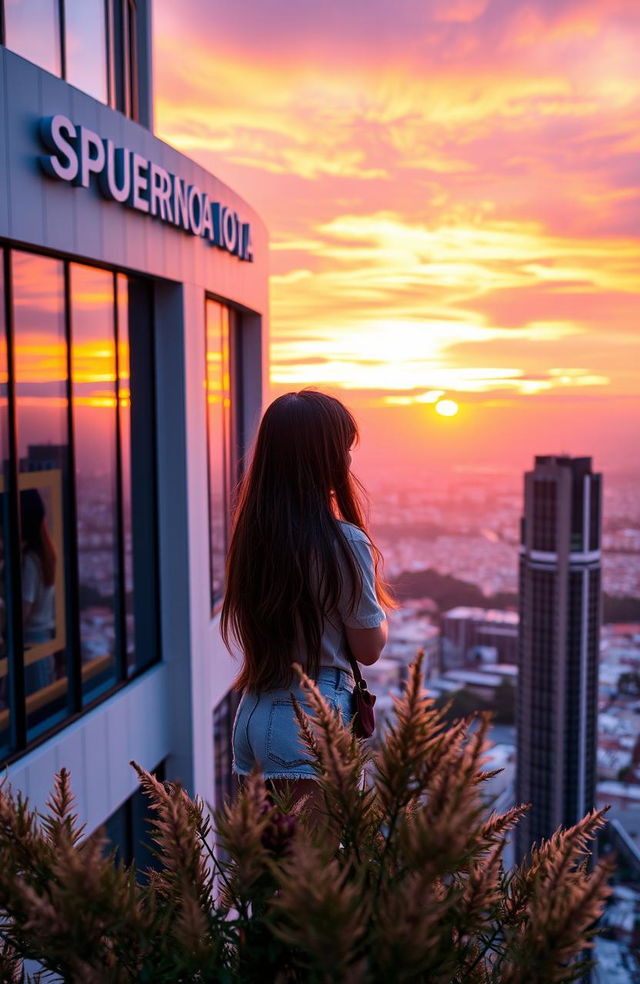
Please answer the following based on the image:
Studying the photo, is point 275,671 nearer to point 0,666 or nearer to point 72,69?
point 0,666

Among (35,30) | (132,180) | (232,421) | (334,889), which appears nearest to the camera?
(334,889)

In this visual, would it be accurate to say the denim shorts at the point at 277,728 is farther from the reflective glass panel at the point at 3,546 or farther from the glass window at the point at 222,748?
the glass window at the point at 222,748

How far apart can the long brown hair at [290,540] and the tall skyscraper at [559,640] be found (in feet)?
159

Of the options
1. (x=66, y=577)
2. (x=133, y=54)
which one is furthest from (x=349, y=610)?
(x=133, y=54)

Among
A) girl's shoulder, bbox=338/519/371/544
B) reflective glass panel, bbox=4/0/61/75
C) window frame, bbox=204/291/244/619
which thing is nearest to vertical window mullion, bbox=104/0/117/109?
reflective glass panel, bbox=4/0/61/75

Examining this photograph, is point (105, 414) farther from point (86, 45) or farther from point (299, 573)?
point (299, 573)

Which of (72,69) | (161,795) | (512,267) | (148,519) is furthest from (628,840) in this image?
(161,795)

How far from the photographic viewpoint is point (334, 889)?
97 centimetres

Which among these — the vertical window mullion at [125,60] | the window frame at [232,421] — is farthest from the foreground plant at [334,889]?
the vertical window mullion at [125,60]

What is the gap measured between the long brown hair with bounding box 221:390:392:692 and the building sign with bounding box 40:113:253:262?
3.98 meters

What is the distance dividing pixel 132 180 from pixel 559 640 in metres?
45.6

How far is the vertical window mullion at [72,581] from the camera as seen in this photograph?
6789 millimetres

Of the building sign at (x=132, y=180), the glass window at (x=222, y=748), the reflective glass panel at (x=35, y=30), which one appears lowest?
the glass window at (x=222, y=748)

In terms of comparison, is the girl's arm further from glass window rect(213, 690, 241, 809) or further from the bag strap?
glass window rect(213, 690, 241, 809)
